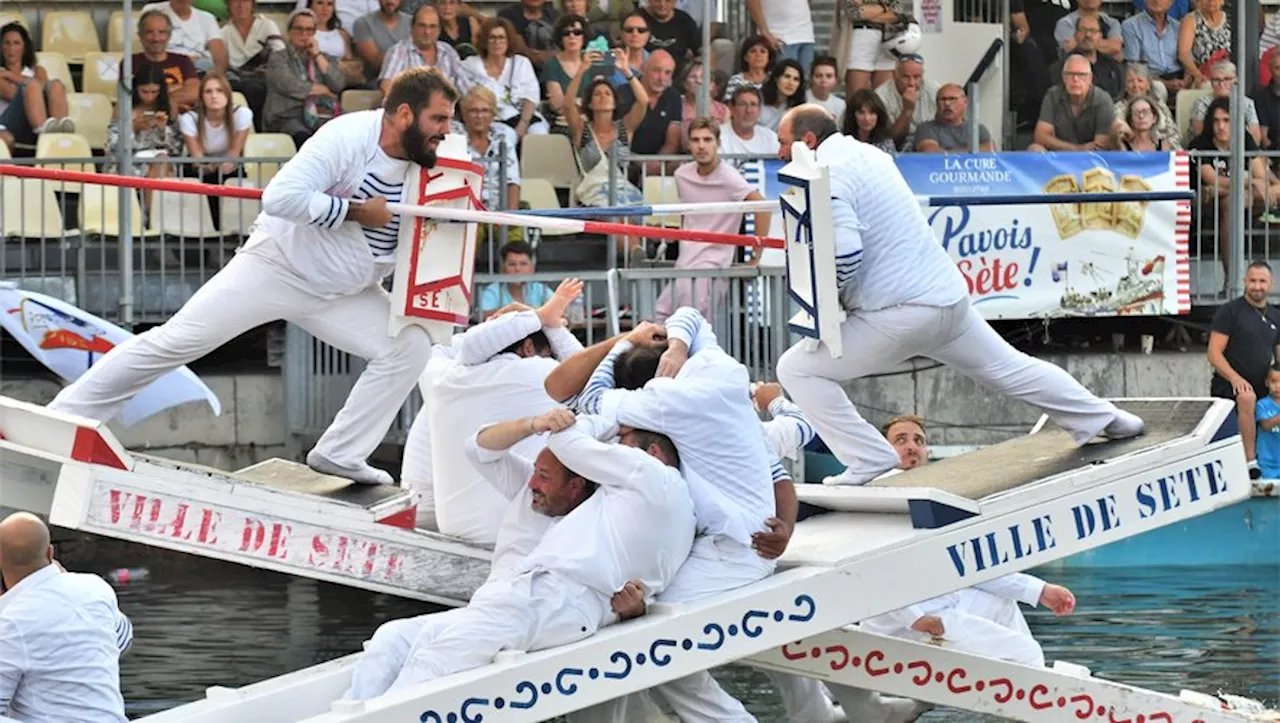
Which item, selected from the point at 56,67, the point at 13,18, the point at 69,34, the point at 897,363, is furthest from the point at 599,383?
the point at 69,34

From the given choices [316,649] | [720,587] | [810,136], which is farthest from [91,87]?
[720,587]

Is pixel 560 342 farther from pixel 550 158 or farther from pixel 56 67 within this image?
pixel 56 67

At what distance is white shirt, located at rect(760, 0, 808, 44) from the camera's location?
61.5ft

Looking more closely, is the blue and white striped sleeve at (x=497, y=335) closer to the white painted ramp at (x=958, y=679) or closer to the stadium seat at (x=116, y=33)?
the white painted ramp at (x=958, y=679)

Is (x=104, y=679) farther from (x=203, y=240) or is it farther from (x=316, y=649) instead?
(x=203, y=240)

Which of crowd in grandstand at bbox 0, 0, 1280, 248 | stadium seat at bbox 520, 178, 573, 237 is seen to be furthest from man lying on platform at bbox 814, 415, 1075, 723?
stadium seat at bbox 520, 178, 573, 237

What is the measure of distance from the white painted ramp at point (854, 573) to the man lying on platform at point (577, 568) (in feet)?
0.31

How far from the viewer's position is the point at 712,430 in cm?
902

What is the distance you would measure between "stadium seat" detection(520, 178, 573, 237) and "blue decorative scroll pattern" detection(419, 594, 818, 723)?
26.6ft

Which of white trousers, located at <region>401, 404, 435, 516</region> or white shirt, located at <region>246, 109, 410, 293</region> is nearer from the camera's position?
white shirt, located at <region>246, 109, 410, 293</region>

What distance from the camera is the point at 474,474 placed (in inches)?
439

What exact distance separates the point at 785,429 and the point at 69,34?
1076 centimetres

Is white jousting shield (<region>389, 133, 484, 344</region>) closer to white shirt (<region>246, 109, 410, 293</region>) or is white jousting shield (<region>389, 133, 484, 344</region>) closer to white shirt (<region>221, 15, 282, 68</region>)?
white shirt (<region>246, 109, 410, 293</region>)

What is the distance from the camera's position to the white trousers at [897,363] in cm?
1027
